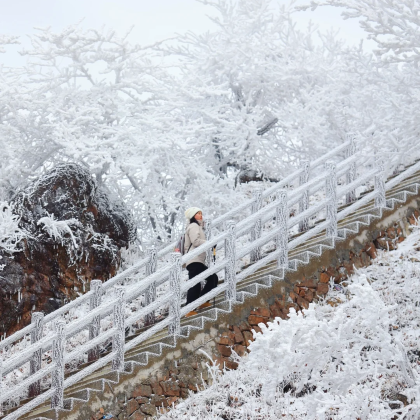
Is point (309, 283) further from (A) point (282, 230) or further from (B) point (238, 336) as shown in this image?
(B) point (238, 336)

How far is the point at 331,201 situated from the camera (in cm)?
944

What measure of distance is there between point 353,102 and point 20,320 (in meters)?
8.04

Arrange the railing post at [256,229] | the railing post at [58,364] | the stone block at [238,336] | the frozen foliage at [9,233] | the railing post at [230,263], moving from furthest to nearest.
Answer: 1. the frozen foliage at [9,233]
2. the railing post at [256,229]
3. the railing post at [230,263]
4. the stone block at [238,336]
5. the railing post at [58,364]

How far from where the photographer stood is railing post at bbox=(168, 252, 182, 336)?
7.90m

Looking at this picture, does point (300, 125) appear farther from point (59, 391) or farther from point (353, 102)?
point (59, 391)

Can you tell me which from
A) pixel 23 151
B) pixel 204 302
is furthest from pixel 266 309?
pixel 23 151

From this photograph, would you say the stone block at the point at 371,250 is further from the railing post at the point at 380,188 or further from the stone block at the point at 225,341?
the stone block at the point at 225,341

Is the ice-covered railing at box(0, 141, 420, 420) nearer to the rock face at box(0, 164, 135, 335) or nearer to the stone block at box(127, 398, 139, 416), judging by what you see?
the stone block at box(127, 398, 139, 416)

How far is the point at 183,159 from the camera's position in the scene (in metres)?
13.1

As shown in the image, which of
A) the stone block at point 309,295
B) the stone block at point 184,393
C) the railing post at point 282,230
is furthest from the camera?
the railing post at point 282,230

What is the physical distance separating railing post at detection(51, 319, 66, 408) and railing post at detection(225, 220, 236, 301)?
211cm

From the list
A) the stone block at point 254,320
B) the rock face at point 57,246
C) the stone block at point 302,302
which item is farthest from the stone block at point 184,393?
the rock face at point 57,246

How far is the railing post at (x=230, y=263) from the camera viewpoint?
833 cm

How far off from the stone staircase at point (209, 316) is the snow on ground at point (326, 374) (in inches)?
25.6
